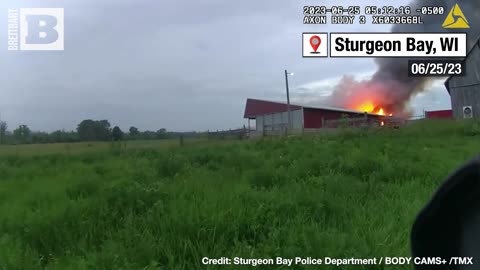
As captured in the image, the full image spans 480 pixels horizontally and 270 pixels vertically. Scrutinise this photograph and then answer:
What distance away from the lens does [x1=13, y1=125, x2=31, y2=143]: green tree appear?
518 cm

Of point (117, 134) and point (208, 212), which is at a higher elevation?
point (117, 134)

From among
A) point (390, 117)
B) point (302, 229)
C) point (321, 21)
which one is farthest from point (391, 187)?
point (390, 117)

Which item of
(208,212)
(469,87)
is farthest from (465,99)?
(208,212)

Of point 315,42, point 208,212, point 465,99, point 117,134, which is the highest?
point 315,42

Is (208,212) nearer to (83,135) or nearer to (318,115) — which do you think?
(83,135)

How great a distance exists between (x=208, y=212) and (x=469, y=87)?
4.99m

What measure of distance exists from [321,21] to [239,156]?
3071 millimetres

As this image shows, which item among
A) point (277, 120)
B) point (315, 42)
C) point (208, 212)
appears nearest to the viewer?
point (208, 212)

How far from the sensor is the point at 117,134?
6.27 meters

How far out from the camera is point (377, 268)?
7.52ft

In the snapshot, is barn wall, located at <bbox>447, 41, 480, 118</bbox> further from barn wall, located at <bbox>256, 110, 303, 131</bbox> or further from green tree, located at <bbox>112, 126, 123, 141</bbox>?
green tree, located at <bbox>112, 126, 123, 141</bbox>

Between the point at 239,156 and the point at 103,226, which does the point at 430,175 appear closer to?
the point at 239,156

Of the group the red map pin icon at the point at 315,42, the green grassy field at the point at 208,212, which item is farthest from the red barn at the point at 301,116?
the red map pin icon at the point at 315,42

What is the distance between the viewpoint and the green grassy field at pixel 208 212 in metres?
2.41
